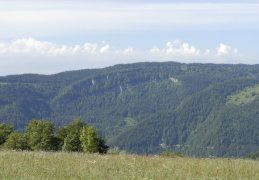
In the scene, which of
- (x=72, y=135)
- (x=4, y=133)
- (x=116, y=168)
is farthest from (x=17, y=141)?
(x=116, y=168)

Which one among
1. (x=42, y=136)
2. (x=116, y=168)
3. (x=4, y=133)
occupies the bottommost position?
(x=4, y=133)

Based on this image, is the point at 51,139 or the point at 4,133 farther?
the point at 4,133

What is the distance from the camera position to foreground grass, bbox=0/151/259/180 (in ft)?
45.9

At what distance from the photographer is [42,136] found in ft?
197

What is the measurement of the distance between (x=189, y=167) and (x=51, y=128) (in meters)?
49.1

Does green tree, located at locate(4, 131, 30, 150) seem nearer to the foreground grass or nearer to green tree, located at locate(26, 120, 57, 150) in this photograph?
green tree, located at locate(26, 120, 57, 150)

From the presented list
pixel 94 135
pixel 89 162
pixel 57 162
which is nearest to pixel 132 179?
pixel 89 162

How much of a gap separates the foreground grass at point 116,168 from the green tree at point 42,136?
41.7m

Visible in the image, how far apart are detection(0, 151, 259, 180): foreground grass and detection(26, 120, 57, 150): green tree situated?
41.7 meters

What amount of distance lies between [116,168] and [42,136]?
47090 millimetres

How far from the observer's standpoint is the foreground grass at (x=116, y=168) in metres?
14.0

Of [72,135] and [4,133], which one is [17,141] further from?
[4,133]

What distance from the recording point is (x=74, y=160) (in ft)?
56.9

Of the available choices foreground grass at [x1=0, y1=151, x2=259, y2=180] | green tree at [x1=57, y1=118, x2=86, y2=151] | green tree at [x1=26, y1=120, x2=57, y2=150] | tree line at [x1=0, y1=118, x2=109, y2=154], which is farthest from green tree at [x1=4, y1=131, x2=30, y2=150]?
foreground grass at [x1=0, y1=151, x2=259, y2=180]
